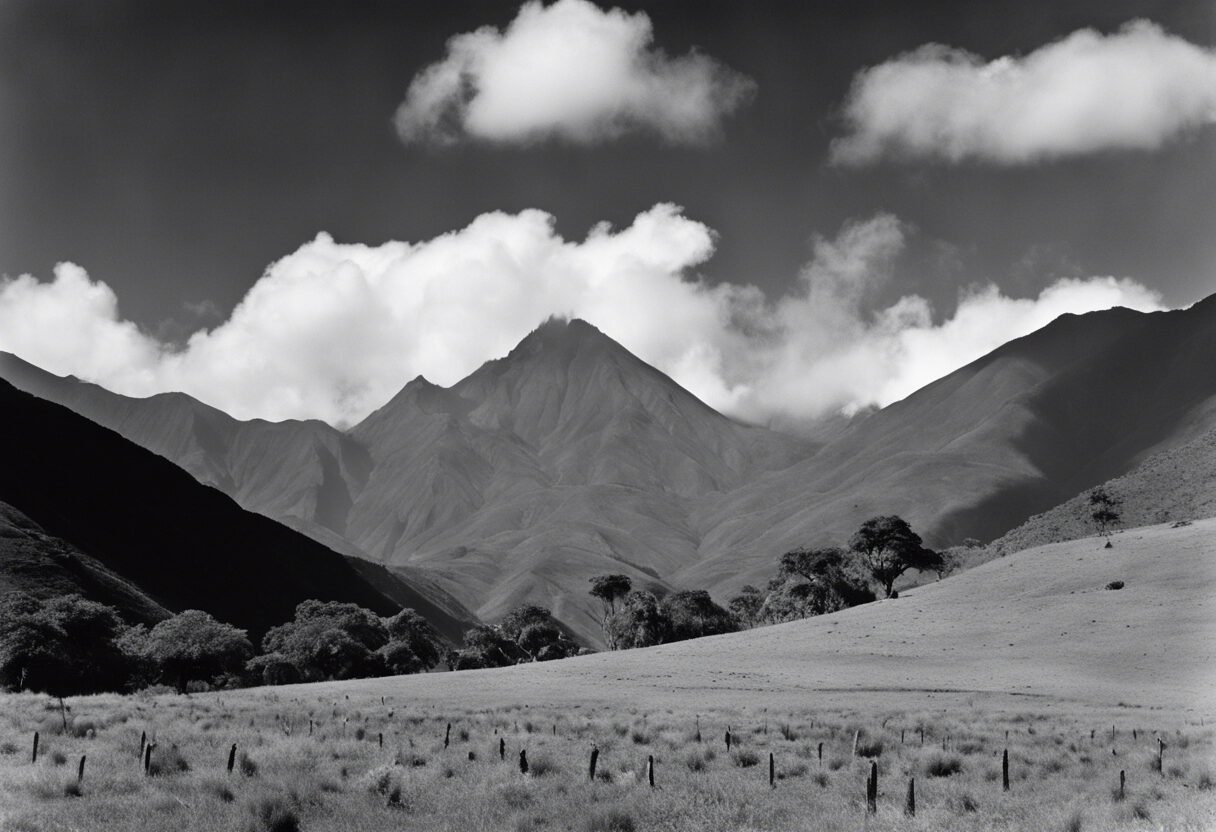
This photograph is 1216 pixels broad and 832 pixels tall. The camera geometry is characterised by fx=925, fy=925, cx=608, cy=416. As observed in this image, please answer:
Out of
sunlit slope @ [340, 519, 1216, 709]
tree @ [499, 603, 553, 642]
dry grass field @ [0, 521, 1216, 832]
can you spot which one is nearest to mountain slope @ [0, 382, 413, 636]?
tree @ [499, 603, 553, 642]

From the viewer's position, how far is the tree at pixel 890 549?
404ft

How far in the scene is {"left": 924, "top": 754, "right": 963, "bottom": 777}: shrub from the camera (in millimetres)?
26547

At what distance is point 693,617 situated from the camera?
5940 inches

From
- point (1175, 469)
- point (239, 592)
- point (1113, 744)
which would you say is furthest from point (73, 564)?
point (1175, 469)

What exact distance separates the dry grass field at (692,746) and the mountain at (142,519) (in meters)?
92.1

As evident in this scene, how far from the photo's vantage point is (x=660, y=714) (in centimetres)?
4300

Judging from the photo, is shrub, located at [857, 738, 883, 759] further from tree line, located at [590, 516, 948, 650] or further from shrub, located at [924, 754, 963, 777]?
tree line, located at [590, 516, 948, 650]

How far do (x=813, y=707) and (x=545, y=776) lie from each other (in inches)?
1126

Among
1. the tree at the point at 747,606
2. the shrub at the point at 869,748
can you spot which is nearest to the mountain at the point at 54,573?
the shrub at the point at 869,748

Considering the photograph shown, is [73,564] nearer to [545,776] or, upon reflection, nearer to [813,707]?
[813,707]

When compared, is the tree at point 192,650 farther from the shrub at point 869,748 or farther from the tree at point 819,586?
the tree at point 819,586

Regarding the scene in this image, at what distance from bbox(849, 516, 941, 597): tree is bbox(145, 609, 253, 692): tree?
79.7 metres

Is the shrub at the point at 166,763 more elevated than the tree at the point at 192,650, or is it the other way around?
the shrub at the point at 166,763

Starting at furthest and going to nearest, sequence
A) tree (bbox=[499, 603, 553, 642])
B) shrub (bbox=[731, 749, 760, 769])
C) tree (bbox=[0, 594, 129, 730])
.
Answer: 1. tree (bbox=[499, 603, 553, 642])
2. tree (bbox=[0, 594, 129, 730])
3. shrub (bbox=[731, 749, 760, 769])
